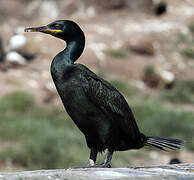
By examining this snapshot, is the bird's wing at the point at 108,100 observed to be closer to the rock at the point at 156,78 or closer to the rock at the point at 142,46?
the rock at the point at 156,78

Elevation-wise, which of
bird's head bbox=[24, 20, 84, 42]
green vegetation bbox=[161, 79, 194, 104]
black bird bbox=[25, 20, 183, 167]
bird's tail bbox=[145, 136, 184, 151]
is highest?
bird's head bbox=[24, 20, 84, 42]

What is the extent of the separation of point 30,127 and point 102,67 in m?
6.17

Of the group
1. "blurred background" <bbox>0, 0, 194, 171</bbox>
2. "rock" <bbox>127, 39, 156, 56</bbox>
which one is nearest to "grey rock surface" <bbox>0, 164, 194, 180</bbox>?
"blurred background" <bbox>0, 0, 194, 171</bbox>

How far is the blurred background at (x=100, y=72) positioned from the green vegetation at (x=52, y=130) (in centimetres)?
2

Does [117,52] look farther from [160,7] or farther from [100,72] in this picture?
[160,7]

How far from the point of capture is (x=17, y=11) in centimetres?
2091

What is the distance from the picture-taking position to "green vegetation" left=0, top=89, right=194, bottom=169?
31.0 feet

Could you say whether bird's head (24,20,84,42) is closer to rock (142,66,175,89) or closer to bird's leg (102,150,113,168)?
bird's leg (102,150,113,168)

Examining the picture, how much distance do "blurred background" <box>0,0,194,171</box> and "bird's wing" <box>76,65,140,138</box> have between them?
15.2 feet

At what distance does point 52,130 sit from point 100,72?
5.11 metres

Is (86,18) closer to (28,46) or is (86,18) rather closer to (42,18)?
(42,18)

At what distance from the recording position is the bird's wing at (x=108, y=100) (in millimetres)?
4629

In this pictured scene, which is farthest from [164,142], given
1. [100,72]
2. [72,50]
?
[100,72]

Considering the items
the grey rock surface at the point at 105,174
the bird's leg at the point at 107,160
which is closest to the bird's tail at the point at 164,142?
the bird's leg at the point at 107,160
